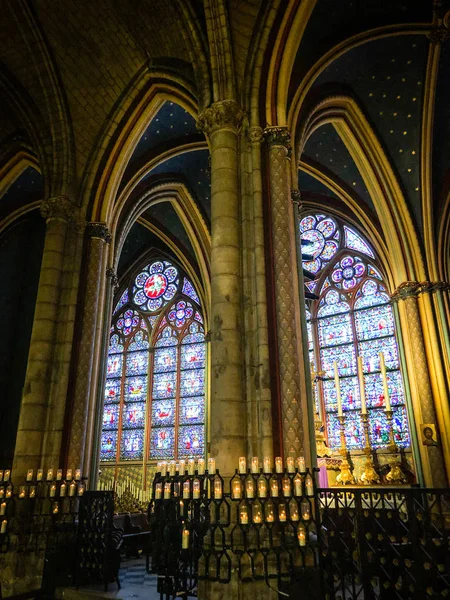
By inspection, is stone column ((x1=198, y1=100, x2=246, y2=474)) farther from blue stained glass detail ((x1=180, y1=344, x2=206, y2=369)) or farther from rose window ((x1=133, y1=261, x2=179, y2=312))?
rose window ((x1=133, y1=261, x2=179, y2=312))

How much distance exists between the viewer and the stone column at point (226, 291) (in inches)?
237

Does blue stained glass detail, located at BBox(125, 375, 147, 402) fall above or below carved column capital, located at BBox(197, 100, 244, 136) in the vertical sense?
below

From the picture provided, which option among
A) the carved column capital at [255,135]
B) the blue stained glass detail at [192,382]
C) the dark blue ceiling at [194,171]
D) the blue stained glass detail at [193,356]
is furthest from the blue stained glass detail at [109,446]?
the carved column capital at [255,135]

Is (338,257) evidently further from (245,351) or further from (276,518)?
(276,518)

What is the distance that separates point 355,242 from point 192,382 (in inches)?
286

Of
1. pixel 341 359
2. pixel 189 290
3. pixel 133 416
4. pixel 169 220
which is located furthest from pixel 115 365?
pixel 341 359

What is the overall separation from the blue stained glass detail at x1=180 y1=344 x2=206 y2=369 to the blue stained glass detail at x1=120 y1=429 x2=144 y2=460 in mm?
2789

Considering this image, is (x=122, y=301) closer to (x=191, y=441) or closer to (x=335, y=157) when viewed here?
(x=191, y=441)

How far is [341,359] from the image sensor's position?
15016mm

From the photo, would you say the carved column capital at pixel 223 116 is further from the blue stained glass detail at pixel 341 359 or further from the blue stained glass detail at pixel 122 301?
the blue stained glass detail at pixel 122 301

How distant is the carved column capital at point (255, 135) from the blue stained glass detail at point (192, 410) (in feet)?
35.7

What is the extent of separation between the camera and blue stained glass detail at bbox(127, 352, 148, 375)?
1839 centimetres

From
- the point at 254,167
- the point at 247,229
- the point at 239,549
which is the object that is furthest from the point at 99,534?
the point at 254,167

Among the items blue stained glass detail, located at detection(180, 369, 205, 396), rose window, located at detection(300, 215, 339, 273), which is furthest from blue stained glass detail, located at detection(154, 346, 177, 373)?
rose window, located at detection(300, 215, 339, 273)
